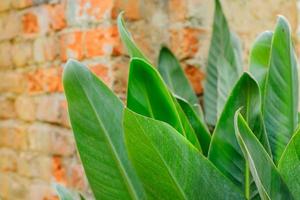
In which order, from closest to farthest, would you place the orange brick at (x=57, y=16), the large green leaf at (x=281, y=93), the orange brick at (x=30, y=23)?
the large green leaf at (x=281, y=93)
the orange brick at (x=57, y=16)
the orange brick at (x=30, y=23)

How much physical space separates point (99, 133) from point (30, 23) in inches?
38.8

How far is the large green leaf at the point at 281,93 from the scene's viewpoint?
851mm

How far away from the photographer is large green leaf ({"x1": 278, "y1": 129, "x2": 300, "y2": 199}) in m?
0.66

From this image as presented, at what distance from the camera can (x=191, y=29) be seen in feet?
4.70

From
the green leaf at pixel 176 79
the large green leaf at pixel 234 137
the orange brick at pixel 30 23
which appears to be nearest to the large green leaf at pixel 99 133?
the large green leaf at pixel 234 137

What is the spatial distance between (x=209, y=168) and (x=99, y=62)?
0.73 m

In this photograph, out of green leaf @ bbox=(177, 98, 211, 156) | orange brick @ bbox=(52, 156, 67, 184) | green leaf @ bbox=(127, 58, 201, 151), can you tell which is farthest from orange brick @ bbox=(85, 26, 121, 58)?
green leaf @ bbox=(127, 58, 201, 151)

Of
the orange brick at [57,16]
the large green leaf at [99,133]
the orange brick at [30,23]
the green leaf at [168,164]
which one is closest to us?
the green leaf at [168,164]

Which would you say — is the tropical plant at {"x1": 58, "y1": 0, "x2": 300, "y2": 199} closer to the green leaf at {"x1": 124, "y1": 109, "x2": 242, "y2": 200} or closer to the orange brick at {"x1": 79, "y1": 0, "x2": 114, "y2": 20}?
the green leaf at {"x1": 124, "y1": 109, "x2": 242, "y2": 200}

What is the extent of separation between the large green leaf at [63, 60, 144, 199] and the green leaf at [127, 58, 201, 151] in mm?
29

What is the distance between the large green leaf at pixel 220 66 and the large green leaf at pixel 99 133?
48 centimetres

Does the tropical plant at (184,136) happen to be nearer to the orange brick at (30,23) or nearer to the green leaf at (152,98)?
the green leaf at (152,98)

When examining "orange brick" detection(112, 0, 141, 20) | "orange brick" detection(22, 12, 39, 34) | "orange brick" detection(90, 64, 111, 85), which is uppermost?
"orange brick" detection(112, 0, 141, 20)

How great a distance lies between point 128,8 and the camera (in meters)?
1.35
